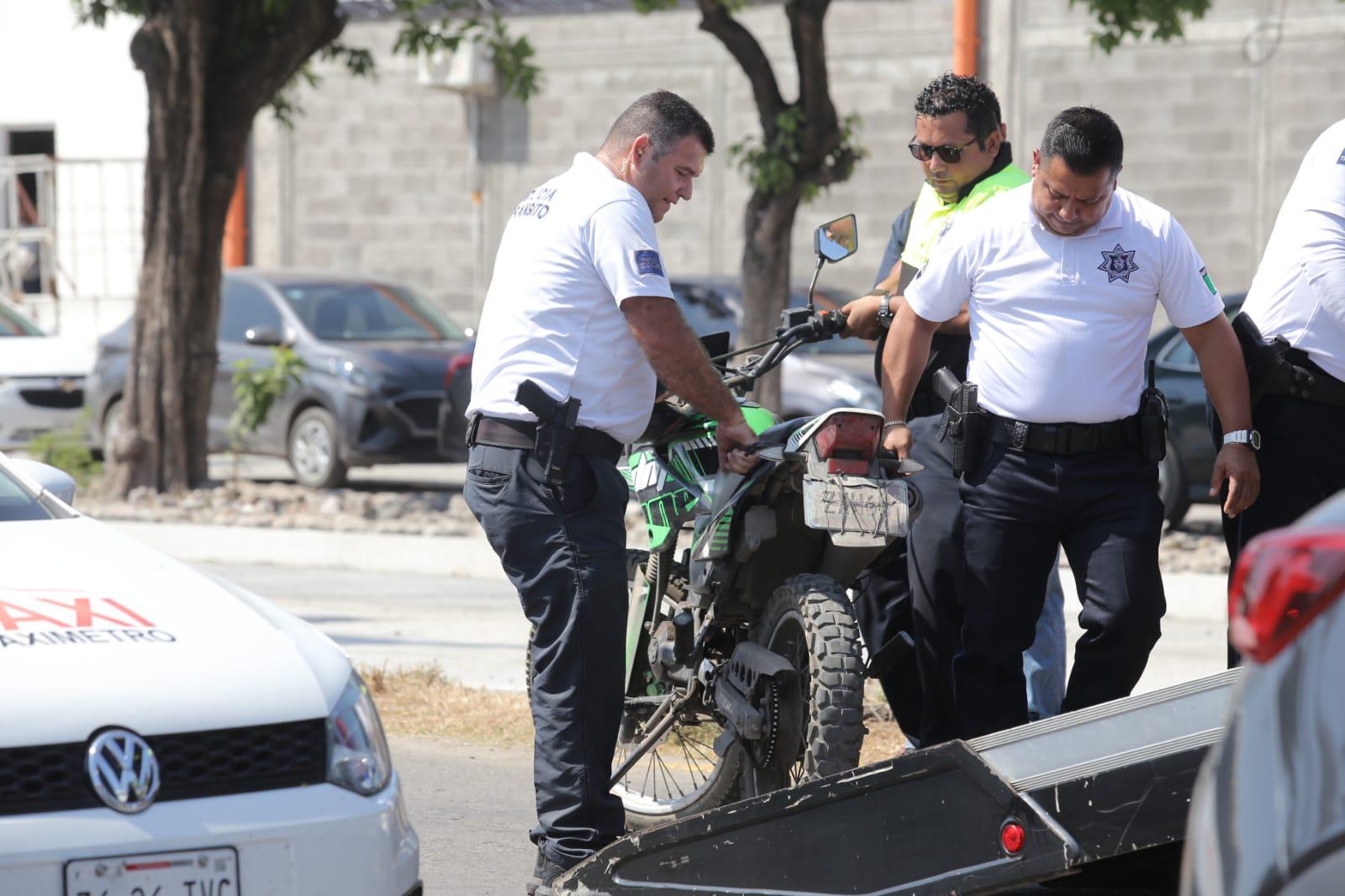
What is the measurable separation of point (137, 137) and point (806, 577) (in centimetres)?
2094

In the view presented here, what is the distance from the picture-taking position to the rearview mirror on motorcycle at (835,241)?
16.1ft

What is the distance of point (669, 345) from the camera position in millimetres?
4293

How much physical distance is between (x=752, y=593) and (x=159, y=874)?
6.69 feet

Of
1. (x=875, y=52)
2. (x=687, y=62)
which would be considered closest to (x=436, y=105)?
(x=687, y=62)

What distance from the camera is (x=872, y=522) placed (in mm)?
4359

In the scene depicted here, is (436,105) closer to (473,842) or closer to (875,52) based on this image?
(875,52)

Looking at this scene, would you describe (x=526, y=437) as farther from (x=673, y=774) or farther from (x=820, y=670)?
(x=673, y=774)

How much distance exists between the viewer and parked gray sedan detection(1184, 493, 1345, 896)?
6.41 ft

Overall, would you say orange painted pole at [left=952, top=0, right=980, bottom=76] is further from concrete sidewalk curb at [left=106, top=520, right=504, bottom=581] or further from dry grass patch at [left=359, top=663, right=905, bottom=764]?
dry grass patch at [left=359, top=663, right=905, bottom=764]

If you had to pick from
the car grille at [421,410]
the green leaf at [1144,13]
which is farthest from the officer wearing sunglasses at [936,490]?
the car grille at [421,410]

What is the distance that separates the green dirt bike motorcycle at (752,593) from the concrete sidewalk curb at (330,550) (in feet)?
17.8

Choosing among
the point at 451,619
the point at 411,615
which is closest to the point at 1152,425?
the point at 451,619

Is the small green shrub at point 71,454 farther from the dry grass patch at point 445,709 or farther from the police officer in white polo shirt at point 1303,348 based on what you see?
the police officer in white polo shirt at point 1303,348

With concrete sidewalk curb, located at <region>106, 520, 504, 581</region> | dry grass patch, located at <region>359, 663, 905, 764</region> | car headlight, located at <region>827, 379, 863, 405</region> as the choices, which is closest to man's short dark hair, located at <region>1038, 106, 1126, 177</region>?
dry grass patch, located at <region>359, 663, 905, 764</region>
